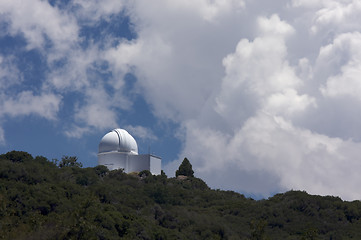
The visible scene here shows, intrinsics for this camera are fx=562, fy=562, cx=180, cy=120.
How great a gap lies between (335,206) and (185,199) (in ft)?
53.9

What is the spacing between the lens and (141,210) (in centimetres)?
5378

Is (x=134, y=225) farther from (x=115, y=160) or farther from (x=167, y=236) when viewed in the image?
(x=115, y=160)

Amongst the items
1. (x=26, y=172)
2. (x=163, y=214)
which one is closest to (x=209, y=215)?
(x=163, y=214)

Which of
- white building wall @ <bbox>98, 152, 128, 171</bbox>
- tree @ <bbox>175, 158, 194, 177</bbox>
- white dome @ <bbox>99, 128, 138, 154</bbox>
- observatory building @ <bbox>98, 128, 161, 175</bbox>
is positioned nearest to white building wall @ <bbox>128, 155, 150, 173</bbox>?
observatory building @ <bbox>98, 128, 161, 175</bbox>

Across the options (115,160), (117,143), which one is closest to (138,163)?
(115,160)

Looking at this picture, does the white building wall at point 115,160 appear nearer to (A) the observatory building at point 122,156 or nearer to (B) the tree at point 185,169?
(A) the observatory building at point 122,156

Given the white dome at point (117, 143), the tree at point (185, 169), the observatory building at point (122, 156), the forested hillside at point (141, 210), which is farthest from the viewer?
the tree at point (185, 169)

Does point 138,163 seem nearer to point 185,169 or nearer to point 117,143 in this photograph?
point 117,143

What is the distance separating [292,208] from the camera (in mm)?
58938

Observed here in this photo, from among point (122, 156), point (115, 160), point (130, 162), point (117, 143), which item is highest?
point (117, 143)

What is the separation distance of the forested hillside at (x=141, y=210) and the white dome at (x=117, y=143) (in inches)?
181

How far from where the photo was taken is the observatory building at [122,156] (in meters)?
72.6

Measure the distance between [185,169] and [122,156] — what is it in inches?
407

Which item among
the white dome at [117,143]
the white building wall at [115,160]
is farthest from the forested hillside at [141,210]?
the white dome at [117,143]
